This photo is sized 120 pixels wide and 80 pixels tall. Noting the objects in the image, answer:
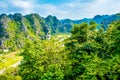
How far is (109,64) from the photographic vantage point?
55.4 m

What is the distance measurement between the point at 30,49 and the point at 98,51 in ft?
58.9

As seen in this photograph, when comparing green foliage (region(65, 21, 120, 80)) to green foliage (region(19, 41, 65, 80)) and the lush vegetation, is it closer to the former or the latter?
the lush vegetation

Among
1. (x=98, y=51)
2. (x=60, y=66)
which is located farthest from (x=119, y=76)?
(x=60, y=66)

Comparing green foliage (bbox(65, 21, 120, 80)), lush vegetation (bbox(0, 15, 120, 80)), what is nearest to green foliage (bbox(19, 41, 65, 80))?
lush vegetation (bbox(0, 15, 120, 80))

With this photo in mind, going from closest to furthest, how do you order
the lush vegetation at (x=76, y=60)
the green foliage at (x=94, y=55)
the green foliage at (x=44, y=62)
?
the green foliage at (x=94, y=55) < the lush vegetation at (x=76, y=60) < the green foliage at (x=44, y=62)

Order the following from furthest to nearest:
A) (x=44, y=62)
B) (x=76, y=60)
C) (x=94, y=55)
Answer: (x=76, y=60) < (x=44, y=62) < (x=94, y=55)

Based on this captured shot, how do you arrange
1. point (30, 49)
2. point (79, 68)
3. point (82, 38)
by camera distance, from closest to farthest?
point (79, 68) < point (30, 49) < point (82, 38)

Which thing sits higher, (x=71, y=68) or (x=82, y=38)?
(x=82, y=38)

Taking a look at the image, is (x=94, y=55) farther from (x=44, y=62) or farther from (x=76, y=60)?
(x=44, y=62)

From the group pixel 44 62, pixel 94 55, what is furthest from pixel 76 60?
pixel 44 62

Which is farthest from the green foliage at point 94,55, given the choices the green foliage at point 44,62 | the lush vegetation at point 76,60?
the green foliage at point 44,62

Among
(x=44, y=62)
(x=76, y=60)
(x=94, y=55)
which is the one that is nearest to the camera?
(x=94, y=55)

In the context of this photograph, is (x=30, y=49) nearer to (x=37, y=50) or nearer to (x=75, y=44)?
(x=37, y=50)

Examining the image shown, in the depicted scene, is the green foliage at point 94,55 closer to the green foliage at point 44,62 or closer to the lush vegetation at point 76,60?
the lush vegetation at point 76,60
